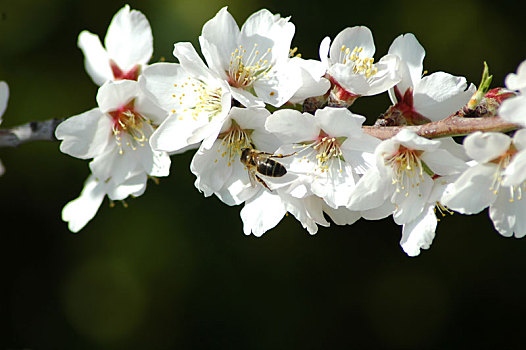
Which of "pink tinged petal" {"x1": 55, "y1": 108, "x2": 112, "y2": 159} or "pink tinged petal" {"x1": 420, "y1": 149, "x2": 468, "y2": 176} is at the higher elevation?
"pink tinged petal" {"x1": 420, "y1": 149, "x2": 468, "y2": 176}

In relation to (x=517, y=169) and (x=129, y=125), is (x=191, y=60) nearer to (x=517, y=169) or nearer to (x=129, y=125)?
(x=129, y=125)

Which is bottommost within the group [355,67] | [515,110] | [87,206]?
[87,206]

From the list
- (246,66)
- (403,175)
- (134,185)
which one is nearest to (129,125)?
(134,185)

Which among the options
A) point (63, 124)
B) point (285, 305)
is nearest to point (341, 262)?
point (285, 305)

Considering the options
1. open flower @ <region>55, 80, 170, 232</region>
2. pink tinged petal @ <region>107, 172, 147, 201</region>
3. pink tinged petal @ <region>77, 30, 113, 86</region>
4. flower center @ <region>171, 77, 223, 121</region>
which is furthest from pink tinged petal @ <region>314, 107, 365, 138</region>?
pink tinged petal @ <region>77, 30, 113, 86</region>

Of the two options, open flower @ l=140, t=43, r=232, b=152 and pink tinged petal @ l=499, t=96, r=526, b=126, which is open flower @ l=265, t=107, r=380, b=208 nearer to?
open flower @ l=140, t=43, r=232, b=152
